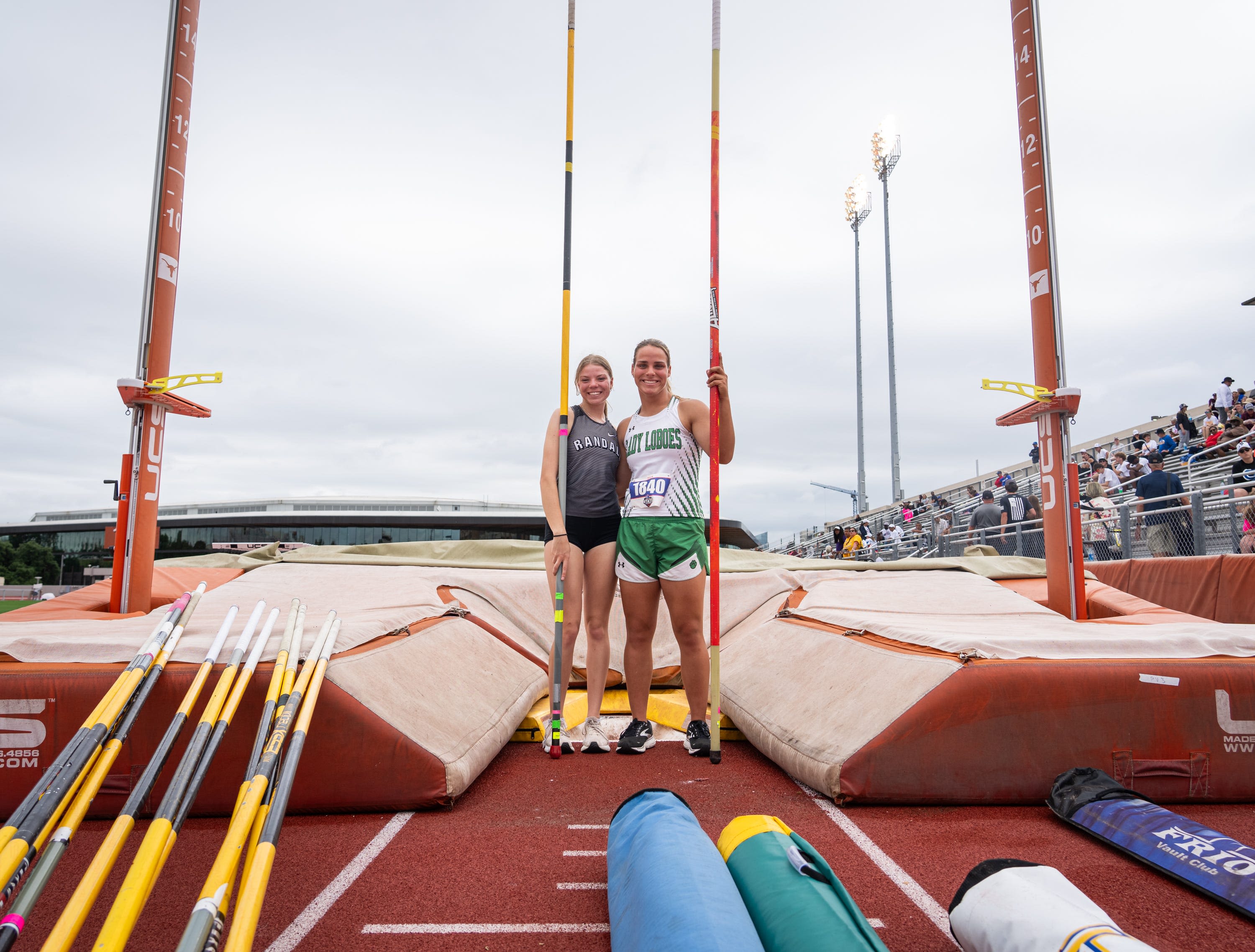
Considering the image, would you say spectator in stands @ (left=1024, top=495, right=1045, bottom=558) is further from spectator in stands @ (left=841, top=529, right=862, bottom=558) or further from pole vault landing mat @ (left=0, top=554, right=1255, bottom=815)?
spectator in stands @ (left=841, top=529, right=862, bottom=558)

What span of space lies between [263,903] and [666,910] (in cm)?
111

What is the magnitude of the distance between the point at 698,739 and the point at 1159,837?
5.53 ft

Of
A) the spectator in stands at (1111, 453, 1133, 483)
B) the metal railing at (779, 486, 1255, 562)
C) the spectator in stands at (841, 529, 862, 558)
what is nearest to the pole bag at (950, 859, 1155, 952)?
the metal railing at (779, 486, 1255, 562)

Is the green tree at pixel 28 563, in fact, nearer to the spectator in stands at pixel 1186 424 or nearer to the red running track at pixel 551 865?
the red running track at pixel 551 865

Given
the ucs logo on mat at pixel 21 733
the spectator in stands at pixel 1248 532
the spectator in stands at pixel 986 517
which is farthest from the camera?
the spectator in stands at pixel 986 517

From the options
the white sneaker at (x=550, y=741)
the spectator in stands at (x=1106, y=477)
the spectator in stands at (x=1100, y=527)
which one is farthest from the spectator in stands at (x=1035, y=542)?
the white sneaker at (x=550, y=741)

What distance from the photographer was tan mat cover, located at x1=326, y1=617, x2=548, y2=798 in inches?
101

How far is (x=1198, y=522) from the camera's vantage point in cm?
631

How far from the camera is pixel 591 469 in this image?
3592mm

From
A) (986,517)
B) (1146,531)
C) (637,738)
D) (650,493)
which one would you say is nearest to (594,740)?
(637,738)

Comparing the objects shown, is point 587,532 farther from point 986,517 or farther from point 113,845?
point 986,517

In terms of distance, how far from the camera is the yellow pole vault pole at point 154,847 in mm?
1266

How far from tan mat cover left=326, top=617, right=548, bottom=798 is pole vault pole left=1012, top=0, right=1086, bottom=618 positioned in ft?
10.3

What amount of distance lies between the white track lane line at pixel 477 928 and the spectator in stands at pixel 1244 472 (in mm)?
6730
